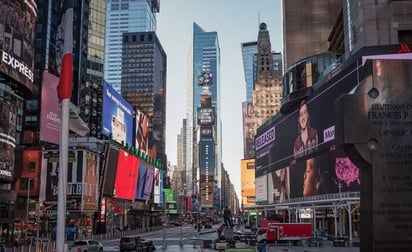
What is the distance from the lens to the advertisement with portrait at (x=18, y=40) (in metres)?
53.4

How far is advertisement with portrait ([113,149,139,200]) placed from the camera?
108m

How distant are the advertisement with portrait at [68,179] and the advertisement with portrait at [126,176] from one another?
21927 mm

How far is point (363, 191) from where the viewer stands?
54.7 feet

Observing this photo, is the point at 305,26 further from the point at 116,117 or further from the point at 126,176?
the point at 126,176

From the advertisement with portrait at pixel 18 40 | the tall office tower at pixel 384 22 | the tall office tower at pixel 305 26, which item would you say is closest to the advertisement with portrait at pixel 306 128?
the tall office tower at pixel 384 22

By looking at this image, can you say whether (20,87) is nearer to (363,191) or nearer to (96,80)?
(363,191)

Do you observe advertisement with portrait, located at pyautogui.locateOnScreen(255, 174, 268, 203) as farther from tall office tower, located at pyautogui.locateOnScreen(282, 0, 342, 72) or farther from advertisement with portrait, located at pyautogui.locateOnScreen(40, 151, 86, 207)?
advertisement with portrait, located at pyautogui.locateOnScreen(40, 151, 86, 207)

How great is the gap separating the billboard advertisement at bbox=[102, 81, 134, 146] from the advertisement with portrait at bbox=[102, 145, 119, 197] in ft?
13.7

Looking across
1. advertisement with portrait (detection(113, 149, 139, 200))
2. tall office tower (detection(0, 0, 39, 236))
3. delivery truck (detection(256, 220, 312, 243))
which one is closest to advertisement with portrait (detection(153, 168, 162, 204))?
advertisement with portrait (detection(113, 149, 139, 200))

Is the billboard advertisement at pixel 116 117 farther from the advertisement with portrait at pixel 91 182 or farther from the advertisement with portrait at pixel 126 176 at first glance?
the advertisement with portrait at pixel 91 182

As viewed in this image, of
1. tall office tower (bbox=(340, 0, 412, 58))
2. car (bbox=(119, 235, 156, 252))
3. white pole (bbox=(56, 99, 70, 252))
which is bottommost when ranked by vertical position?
car (bbox=(119, 235, 156, 252))

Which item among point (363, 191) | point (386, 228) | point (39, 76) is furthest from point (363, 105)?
point (39, 76)

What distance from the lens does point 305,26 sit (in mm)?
141250

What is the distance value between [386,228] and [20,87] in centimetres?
5025
